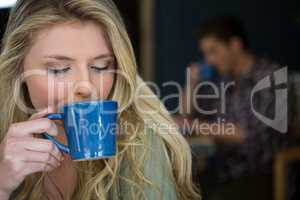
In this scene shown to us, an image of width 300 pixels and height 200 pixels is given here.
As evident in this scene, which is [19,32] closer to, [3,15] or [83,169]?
[3,15]

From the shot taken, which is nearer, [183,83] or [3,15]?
[3,15]

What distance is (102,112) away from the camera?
0.94 metres

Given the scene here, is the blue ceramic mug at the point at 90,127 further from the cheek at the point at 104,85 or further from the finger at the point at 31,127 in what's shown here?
the cheek at the point at 104,85

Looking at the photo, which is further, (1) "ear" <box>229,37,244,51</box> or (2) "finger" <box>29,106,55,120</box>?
(1) "ear" <box>229,37,244,51</box>

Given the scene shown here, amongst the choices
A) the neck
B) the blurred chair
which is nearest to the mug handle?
the neck

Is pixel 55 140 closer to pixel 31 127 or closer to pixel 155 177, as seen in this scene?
pixel 31 127

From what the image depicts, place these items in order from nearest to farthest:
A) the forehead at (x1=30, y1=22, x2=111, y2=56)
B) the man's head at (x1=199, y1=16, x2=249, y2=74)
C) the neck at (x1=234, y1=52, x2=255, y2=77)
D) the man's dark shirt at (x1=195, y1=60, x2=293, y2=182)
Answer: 1. the forehead at (x1=30, y1=22, x2=111, y2=56)
2. the man's dark shirt at (x1=195, y1=60, x2=293, y2=182)
3. the neck at (x1=234, y1=52, x2=255, y2=77)
4. the man's head at (x1=199, y1=16, x2=249, y2=74)

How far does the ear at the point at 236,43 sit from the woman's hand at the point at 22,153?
160 centimetres

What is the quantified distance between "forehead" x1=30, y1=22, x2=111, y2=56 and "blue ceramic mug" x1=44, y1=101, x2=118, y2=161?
0.15 metres

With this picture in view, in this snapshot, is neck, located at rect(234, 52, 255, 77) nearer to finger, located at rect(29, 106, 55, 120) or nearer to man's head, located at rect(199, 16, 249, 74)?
man's head, located at rect(199, 16, 249, 74)

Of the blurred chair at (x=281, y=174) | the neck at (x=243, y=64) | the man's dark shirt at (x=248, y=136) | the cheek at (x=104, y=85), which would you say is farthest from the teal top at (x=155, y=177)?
the blurred chair at (x=281, y=174)

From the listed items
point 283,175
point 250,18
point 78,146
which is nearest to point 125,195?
point 78,146

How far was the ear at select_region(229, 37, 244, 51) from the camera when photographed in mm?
2475

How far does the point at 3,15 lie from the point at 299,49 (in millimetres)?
2640
